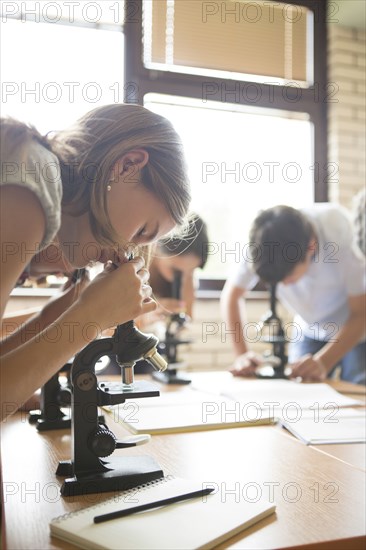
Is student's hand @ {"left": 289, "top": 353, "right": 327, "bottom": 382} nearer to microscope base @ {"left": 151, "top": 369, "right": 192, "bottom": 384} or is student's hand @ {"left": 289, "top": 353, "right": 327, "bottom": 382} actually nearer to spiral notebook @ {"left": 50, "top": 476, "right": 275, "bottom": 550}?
microscope base @ {"left": 151, "top": 369, "right": 192, "bottom": 384}

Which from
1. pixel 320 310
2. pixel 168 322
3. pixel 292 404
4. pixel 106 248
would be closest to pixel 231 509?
pixel 106 248

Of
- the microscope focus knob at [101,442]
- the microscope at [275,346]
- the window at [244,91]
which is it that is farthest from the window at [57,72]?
the window at [244,91]

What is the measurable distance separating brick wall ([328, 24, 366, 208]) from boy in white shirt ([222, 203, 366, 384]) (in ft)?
3.53

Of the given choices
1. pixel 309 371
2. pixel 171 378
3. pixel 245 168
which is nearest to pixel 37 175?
pixel 171 378

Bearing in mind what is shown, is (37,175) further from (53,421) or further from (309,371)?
(309,371)

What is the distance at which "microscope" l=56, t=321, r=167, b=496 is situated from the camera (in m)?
0.83

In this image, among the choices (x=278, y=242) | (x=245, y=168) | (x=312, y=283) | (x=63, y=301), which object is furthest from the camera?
(x=245, y=168)

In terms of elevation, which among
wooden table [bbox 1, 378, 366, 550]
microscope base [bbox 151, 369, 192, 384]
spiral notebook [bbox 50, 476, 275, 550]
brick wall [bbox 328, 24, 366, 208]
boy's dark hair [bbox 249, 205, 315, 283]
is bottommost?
microscope base [bbox 151, 369, 192, 384]

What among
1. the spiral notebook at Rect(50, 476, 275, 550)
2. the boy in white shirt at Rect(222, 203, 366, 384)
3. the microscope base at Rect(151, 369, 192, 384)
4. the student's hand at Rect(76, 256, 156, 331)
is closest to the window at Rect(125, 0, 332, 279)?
the boy in white shirt at Rect(222, 203, 366, 384)

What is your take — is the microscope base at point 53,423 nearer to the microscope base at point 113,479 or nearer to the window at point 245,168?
the microscope base at point 113,479

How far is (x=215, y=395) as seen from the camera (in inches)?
63.3

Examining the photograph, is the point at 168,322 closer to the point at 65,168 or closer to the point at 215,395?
the point at 215,395

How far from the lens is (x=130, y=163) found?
984 millimetres

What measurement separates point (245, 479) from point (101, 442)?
9.2 inches
